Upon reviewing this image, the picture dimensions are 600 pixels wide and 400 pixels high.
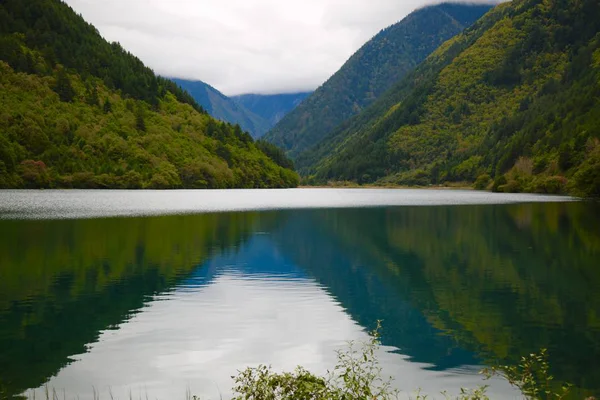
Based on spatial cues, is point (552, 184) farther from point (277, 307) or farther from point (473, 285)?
point (277, 307)

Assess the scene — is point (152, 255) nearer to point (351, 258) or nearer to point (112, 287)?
point (112, 287)

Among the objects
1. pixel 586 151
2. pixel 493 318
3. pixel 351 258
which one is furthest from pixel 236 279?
pixel 586 151

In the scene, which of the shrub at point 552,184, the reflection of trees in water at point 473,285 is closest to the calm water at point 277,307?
the reflection of trees in water at point 473,285

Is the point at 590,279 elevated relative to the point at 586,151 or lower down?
lower down

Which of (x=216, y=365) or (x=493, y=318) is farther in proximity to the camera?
(x=493, y=318)

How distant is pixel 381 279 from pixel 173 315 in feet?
51.7

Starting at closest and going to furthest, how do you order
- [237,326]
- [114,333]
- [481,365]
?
[481,365] → [114,333] → [237,326]

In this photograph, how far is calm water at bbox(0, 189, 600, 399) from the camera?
1959cm

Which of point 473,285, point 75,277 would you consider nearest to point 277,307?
point 473,285

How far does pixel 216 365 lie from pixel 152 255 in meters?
29.1

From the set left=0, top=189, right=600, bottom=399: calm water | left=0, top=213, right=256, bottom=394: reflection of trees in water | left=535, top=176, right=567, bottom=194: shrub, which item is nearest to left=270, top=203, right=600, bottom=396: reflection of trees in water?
left=0, top=189, right=600, bottom=399: calm water

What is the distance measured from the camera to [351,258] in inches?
1893

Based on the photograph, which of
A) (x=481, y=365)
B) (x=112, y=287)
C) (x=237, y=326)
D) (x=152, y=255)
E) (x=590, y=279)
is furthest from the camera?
(x=152, y=255)

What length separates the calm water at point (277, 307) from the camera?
771 inches
